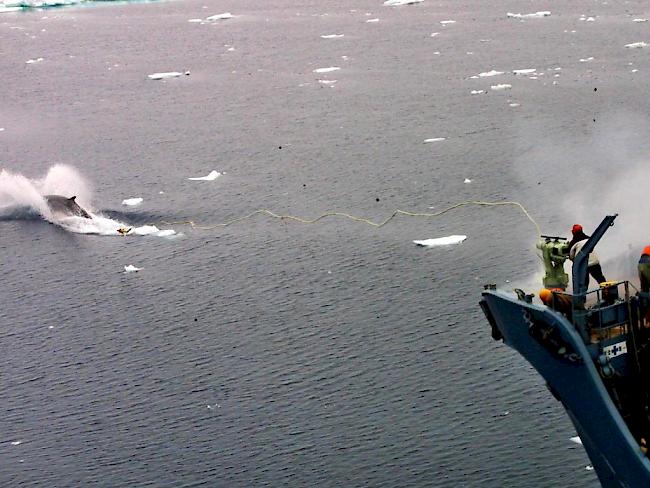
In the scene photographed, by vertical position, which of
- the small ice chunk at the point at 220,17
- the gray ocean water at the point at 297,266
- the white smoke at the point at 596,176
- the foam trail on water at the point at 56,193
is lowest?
the small ice chunk at the point at 220,17

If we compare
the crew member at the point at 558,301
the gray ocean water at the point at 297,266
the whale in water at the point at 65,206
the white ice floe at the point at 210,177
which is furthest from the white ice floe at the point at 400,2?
the crew member at the point at 558,301

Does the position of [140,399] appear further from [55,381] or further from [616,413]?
[616,413]

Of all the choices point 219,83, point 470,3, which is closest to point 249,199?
point 219,83

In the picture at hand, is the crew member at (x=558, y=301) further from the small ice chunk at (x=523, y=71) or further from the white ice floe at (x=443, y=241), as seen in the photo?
the small ice chunk at (x=523, y=71)

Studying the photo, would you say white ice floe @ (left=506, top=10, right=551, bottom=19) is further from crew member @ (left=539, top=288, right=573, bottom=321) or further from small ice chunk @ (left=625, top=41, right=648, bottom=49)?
crew member @ (left=539, top=288, right=573, bottom=321)

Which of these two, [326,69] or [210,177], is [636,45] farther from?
[210,177]

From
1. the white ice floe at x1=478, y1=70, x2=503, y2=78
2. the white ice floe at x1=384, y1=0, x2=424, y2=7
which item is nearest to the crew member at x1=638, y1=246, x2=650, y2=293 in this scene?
the white ice floe at x1=478, y1=70, x2=503, y2=78
